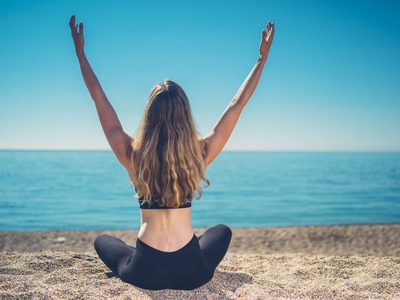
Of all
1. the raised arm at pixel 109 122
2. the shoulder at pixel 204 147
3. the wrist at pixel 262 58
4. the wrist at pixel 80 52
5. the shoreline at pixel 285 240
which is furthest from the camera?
the shoreline at pixel 285 240

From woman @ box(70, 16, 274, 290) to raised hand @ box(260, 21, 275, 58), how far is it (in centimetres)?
102

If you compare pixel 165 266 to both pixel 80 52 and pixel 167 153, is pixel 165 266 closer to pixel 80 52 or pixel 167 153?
pixel 167 153

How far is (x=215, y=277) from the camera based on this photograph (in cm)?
323

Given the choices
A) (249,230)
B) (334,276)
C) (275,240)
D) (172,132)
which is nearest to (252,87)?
(172,132)

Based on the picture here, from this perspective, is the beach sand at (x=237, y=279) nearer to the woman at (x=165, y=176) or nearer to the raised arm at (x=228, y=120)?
the woman at (x=165, y=176)

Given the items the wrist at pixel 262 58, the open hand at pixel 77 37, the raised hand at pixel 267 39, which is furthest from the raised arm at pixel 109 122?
the raised hand at pixel 267 39

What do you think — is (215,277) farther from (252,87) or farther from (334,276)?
(252,87)

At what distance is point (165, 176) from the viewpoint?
235 cm

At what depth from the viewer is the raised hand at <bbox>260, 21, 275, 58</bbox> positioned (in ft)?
10.3

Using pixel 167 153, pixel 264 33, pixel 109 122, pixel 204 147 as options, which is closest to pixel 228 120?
pixel 204 147

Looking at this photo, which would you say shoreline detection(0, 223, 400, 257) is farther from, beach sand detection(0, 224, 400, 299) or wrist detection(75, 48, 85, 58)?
wrist detection(75, 48, 85, 58)

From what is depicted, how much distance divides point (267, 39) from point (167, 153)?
173cm

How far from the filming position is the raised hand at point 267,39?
3145mm

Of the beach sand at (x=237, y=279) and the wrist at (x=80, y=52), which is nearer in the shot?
the beach sand at (x=237, y=279)
